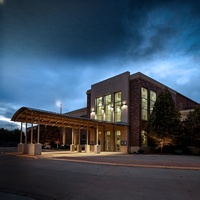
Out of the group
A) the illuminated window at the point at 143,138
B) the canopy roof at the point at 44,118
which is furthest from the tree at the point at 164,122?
the canopy roof at the point at 44,118

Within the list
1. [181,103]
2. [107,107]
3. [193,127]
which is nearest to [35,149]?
[107,107]

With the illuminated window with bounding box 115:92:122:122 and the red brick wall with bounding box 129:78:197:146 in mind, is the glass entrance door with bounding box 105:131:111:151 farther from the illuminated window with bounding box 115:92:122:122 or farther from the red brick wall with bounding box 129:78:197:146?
the red brick wall with bounding box 129:78:197:146

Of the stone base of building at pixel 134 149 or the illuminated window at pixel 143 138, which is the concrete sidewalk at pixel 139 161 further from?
the illuminated window at pixel 143 138

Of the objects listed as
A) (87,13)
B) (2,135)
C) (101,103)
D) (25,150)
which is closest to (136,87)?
(101,103)

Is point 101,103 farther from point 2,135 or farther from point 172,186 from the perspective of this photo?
point 2,135

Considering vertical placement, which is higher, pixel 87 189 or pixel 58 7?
pixel 58 7

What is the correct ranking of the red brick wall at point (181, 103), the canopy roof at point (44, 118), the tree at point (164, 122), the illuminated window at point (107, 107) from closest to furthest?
the canopy roof at point (44, 118) → the tree at point (164, 122) → the illuminated window at point (107, 107) → the red brick wall at point (181, 103)

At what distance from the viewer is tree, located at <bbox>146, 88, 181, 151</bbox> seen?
95.1 ft

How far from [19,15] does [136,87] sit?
25298 mm

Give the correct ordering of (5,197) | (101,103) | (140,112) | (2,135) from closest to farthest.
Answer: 1. (5,197)
2. (140,112)
3. (101,103)
4. (2,135)

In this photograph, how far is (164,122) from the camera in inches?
1155

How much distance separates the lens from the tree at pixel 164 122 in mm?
28984

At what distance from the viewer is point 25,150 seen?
2461 centimetres

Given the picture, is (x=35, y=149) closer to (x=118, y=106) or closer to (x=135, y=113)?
(x=135, y=113)
